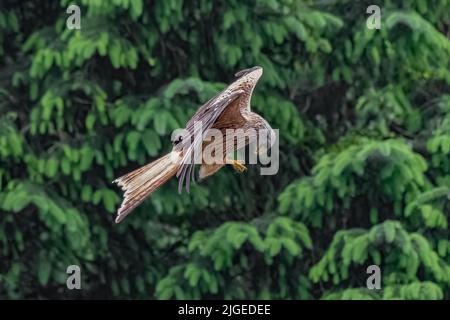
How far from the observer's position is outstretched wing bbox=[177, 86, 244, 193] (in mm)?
4773

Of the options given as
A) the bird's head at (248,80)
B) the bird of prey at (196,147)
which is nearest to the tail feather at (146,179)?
the bird of prey at (196,147)

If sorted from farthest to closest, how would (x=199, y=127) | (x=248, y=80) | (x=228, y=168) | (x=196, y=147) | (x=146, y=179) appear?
1. (x=228, y=168)
2. (x=248, y=80)
3. (x=199, y=127)
4. (x=196, y=147)
5. (x=146, y=179)

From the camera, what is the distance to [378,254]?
394 inches

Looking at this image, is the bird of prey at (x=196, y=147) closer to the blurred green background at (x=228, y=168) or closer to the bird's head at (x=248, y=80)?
the bird's head at (x=248, y=80)

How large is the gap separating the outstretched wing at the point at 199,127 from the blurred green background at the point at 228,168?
168 inches

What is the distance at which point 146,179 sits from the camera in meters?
4.79

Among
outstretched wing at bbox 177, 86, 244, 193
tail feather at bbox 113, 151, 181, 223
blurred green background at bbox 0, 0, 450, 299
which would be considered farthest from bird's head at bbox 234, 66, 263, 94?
blurred green background at bbox 0, 0, 450, 299

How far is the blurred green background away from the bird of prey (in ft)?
14.0

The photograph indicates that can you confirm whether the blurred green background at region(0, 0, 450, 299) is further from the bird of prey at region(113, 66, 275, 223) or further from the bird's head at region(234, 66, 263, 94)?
the bird of prey at region(113, 66, 275, 223)

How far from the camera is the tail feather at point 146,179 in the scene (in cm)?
453

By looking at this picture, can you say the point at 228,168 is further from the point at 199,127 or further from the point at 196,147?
the point at 196,147

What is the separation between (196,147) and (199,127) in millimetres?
267

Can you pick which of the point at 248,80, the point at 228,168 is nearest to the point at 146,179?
the point at 248,80

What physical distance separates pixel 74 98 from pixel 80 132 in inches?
16.2
